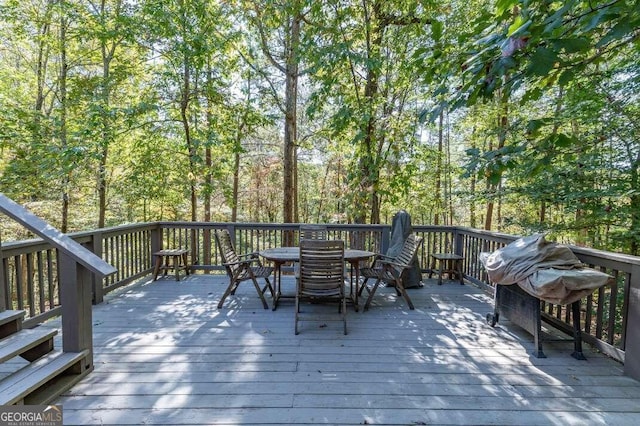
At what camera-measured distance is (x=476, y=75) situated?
7.02 ft

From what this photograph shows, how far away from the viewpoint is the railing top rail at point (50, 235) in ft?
7.29

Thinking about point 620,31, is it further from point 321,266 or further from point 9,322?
point 9,322

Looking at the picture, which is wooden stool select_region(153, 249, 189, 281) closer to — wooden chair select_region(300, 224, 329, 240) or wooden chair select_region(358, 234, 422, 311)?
wooden chair select_region(300, 224, 329, 240)

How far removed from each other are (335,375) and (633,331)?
2.31m

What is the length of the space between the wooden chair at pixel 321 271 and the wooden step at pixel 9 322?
7.33 ft

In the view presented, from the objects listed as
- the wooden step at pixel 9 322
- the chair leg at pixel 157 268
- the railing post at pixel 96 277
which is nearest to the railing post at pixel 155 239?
the chair leg at pixel 157 268

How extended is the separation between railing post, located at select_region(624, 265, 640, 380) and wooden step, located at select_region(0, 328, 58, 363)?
4.33 m

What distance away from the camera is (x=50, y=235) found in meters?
2.32

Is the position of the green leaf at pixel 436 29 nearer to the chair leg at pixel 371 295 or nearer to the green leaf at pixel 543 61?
the green leaf at pixel 543 61

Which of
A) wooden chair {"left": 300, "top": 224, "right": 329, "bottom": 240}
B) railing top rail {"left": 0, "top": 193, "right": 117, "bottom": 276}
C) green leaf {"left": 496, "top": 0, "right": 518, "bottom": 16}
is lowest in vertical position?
wooden chair {"left": 300, "top": 224, "right": 329, "bottom": 240}

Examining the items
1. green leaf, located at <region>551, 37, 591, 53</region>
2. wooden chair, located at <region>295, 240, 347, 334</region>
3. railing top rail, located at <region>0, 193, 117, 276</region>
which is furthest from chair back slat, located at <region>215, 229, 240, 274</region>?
green leaf, located at <region>551, 37, 591, 53</region>

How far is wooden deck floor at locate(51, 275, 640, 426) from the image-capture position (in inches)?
80.5

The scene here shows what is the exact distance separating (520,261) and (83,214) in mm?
12616

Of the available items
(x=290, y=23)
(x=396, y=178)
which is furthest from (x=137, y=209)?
(x=396, y=178)
